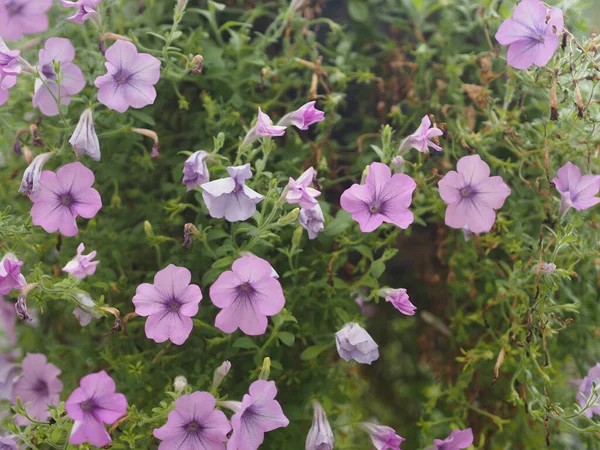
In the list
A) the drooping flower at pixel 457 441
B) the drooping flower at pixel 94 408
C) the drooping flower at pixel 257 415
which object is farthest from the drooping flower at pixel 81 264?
the drooping flower at pixel 457 441

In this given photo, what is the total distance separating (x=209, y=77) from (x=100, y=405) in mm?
461

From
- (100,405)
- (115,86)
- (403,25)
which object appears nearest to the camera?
(100,405)

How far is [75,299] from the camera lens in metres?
0.72

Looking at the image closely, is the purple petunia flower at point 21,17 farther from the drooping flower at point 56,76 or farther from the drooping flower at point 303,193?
the drooping flower at point 303,193

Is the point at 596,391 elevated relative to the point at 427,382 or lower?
elevated

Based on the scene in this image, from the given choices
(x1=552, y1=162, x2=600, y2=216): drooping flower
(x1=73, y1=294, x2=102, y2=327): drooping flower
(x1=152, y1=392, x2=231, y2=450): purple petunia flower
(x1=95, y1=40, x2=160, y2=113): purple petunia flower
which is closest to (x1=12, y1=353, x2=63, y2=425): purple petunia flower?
(x1=73, y1=294, x2=102, y2=327): drooping flower

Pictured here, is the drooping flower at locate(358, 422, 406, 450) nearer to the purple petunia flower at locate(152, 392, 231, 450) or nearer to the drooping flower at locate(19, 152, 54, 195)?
the purple petunia flower at locate(152, 392, 231, 450)

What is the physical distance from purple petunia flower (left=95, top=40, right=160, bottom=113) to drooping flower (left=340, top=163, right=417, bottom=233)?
0.28m

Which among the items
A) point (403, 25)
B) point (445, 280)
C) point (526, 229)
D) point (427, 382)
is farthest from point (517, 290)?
point (403, 25)

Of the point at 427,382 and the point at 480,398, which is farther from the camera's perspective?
the point at 427,382

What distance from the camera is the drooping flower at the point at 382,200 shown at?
71cm

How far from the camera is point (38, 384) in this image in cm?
85

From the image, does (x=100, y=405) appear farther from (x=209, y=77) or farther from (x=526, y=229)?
(x=526, y=229)

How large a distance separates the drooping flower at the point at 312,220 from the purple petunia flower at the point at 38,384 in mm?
392
